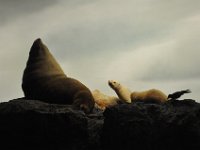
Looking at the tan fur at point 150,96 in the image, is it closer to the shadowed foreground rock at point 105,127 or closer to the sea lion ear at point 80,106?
the sea lion ear at point 80,106

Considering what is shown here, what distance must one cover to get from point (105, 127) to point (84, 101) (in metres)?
2.39

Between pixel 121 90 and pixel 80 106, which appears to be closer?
pixel 80 106

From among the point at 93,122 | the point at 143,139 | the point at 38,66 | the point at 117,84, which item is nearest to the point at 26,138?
the point at 93,122

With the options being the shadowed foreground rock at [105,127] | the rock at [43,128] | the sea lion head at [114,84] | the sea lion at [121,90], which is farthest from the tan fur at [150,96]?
the rock at [43,128]

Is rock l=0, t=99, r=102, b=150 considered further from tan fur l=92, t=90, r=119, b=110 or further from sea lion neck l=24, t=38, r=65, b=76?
tan fur l=92, t=90, r=119, b=110

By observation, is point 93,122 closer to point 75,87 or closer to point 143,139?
point 143,139

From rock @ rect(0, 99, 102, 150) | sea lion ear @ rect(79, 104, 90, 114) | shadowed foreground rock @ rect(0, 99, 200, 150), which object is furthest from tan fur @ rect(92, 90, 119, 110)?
rock @ rect(0, 99, 102, 150)

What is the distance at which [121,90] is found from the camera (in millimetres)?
27125

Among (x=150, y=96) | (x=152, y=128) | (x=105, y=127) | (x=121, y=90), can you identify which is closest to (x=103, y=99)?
(x=150, y=96)

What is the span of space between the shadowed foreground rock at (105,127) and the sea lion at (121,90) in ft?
51.9

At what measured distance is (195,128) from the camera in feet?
31.7

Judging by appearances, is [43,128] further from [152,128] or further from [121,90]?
[121,90]

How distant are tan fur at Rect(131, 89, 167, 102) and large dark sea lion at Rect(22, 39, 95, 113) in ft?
26.6

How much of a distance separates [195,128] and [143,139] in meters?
1.04
